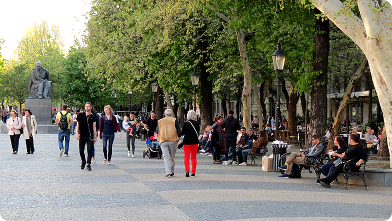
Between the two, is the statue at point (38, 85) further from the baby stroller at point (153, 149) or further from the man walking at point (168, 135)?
the man walking at point (168, 135)

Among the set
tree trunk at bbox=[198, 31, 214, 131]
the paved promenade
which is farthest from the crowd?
tree trunk at bbox=[198, 31, 214, 131]

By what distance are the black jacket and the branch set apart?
18.5ft

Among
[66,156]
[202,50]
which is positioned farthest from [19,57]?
[66,156]

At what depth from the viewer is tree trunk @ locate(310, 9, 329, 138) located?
17938mm

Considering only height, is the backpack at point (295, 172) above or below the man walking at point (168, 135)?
below

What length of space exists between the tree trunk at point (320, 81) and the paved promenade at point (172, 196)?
3972 mm

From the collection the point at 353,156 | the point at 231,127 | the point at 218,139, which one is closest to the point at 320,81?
the point at 231,127

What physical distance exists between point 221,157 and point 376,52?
830cm

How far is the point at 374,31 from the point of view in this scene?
468 inches

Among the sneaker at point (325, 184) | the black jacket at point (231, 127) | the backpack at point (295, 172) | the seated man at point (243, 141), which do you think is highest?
the black jacket at point (231, 127)

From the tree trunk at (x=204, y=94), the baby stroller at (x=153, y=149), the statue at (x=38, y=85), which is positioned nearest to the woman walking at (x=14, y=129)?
the baby stroller at (x=153, y=149)

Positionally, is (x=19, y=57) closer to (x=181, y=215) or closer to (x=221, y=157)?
(x=221, y=157)

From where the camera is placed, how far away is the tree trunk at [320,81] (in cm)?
1794

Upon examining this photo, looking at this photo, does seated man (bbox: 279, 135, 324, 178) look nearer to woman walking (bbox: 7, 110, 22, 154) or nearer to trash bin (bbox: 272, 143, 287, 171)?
trash bin (bbox: 272, 143, 287, 171)
